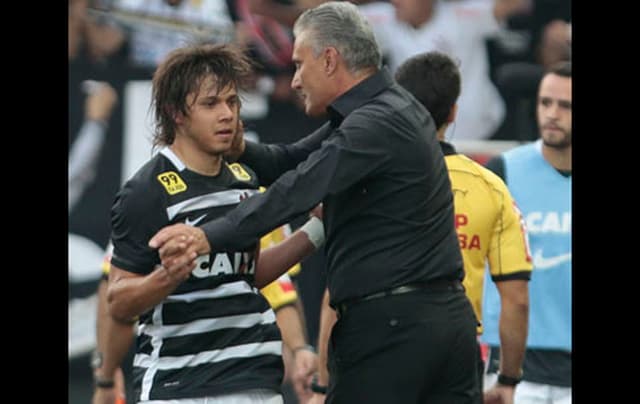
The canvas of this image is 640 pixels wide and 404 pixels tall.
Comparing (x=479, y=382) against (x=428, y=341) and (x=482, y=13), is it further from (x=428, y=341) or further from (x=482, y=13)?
(x=482, y=13)

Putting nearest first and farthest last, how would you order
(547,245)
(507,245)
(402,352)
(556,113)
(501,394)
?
(402,352) < (507,245) < (501,394) < (547,245) < (556,113)

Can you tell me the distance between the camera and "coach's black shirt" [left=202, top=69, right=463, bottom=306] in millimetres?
4707

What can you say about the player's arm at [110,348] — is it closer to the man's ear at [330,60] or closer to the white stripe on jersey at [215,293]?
the white stripe on jersey at [215,293]

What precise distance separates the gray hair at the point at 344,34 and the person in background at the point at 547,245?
2.65 metres

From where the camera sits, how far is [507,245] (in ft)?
19.5

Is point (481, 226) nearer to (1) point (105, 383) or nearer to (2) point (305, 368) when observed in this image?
(2) point (305, 368)

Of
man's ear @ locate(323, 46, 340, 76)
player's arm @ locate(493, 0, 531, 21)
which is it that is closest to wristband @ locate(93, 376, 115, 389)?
man's ear @ locate(323, 46, 340, 76)

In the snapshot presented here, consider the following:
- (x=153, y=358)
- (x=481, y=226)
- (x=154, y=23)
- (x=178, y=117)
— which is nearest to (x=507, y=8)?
(x=154, y=23)

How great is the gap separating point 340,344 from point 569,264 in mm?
3051

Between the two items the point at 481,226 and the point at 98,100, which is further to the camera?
the point at 98,100

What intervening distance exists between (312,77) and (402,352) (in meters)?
1.02

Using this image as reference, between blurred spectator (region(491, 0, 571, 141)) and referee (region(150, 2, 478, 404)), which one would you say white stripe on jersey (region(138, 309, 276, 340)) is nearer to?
referee (region(150, 2, 478, 404))

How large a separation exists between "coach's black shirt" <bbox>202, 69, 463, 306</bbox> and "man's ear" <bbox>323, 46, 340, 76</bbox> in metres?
0.10
